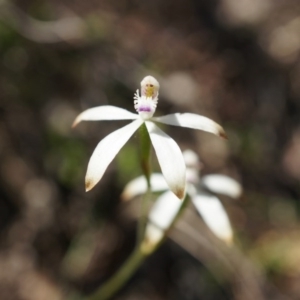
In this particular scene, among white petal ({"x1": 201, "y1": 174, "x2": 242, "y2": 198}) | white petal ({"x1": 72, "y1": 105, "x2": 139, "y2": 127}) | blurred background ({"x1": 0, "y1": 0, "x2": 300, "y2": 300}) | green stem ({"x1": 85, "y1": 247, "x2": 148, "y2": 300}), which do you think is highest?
blurred background ({"x1": 0, "y1": 0, "x2": 300, "y2": 300})

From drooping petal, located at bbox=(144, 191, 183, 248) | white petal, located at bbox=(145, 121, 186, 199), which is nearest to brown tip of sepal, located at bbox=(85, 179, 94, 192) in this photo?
white petal, located at bbox=(145, 121, 186, 199)

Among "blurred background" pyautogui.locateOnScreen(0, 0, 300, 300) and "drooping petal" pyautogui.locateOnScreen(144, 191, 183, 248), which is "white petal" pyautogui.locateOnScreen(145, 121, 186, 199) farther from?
"blurred background" pyautogui.locateOnScreen(0, 0, 300, 300)

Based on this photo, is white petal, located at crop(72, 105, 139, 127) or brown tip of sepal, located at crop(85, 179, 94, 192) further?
white petal, located at crop(72, 105, 139, 127)

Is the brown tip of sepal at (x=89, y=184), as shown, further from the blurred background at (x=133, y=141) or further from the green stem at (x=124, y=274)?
the blurred background at (x=133, y=141)

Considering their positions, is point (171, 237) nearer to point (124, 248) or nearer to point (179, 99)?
point (124, 248)

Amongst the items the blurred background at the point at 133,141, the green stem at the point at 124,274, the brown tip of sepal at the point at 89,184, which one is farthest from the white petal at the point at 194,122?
the blurred background at the point at 133,141

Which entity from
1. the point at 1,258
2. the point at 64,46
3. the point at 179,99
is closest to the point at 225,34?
the point at 179,99

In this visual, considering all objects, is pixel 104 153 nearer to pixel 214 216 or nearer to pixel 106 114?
pixel 106 114

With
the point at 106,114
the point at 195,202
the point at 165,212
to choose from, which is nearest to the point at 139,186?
the point at 165,212
